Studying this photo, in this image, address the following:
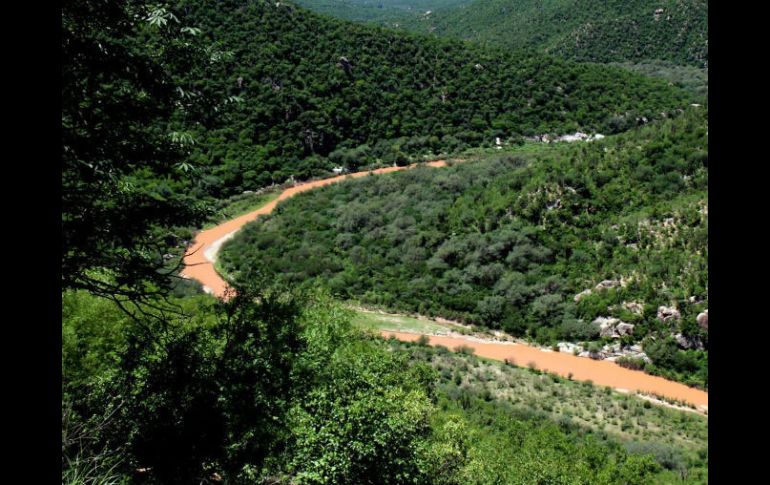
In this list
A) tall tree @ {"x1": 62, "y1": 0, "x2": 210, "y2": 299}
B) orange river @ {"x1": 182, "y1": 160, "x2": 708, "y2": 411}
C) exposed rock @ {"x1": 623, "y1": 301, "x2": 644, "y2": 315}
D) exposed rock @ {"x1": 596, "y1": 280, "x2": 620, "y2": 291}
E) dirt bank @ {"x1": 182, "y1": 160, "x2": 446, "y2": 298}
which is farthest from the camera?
dirt bank @ {"x1": 182, "y1": 160, "x2": 446, "y2": 298}

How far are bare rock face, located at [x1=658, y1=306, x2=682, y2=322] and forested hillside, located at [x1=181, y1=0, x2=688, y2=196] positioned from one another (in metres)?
26.4

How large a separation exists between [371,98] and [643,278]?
31.3 metres

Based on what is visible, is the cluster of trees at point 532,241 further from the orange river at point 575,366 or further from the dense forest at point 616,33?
the dense forest at point 616,33

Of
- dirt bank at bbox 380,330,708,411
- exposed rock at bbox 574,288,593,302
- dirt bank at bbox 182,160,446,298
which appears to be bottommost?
dirt bank at bbox 380,330,708,411

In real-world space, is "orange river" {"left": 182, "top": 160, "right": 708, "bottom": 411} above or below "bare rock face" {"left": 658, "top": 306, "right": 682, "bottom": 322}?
below

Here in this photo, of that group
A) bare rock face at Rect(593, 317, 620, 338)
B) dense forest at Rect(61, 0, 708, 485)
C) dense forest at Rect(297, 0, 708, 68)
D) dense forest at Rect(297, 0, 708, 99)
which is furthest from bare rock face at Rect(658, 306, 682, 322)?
dense forest at Rect(297, 0, 708, 68)

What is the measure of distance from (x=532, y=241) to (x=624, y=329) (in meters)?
7.34

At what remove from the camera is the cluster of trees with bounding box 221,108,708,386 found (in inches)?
920

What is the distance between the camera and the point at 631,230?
2572 cm

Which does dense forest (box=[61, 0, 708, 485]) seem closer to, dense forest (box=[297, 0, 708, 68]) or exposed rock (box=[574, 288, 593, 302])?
exposed rock (box=[574, 288, 593, 302])

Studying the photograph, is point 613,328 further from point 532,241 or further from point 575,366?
point 532,241

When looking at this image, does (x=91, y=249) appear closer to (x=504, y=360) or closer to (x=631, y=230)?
(x=504, y=360)

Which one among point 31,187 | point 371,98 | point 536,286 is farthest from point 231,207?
point 31,187

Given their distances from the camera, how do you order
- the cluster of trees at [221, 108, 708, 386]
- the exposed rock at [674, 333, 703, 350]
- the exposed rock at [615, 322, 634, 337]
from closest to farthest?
1. the exposed rock at [674, 333, 703, 350]
2. the exposed rock at [615, 322, 634, 337]
3. the cluster of trees at [221, 108, 708, 386]
